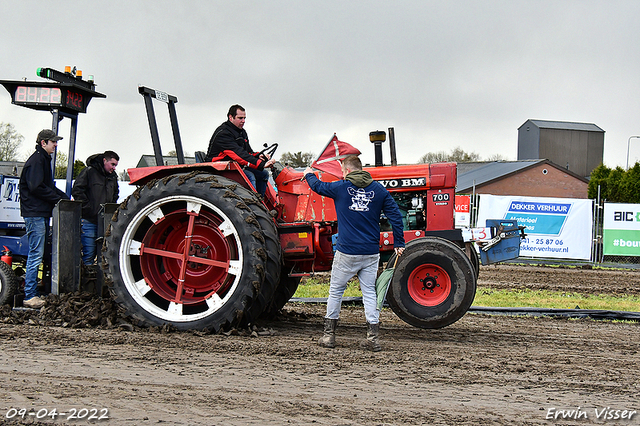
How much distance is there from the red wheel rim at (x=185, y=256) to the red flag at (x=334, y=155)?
1.24 metres

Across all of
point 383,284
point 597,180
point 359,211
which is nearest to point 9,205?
point 359,211

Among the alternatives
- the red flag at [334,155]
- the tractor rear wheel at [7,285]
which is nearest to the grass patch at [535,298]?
the red flag at [334,155]

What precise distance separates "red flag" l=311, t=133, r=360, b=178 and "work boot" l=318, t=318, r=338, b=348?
5.27 feet

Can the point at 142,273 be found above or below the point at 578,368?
above

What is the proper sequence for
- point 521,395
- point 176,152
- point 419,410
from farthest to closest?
point 176,152, point 521,395, point 419,410

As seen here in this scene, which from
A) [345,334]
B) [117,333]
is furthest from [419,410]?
[117,333]

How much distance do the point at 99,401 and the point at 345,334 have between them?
288 cm

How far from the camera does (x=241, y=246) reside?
17.7 ft

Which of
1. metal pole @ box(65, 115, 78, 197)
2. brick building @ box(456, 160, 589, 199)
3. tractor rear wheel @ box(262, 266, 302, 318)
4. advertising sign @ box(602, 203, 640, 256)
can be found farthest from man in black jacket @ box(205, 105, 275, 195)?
brick building @ box(456, 160, 589, 199)

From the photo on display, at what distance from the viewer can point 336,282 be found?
5250 millimetres

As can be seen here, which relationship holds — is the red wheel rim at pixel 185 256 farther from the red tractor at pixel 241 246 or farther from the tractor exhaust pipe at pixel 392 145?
the tractor exhaust pipe at pixel 392 145

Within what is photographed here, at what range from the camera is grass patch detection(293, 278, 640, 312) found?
344 inches

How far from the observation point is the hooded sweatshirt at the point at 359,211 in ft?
17.0

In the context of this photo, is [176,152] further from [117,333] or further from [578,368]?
[578,368]
